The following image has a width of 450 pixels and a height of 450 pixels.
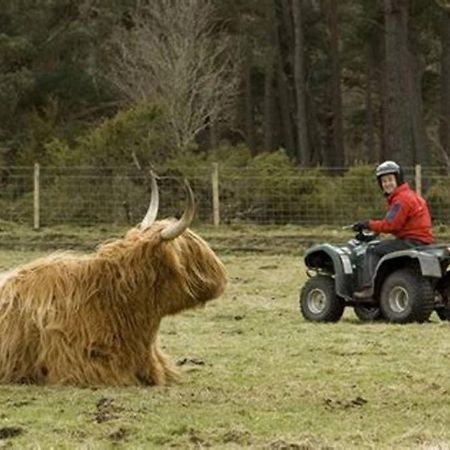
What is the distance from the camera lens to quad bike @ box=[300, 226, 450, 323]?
13.8 m

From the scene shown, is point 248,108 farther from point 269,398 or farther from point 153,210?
point 269,398

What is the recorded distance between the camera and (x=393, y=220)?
13.8m

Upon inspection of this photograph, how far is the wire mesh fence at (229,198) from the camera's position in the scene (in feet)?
98.1

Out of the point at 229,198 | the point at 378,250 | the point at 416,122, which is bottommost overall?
the point at 378,250

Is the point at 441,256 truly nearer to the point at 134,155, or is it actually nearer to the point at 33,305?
the point at 33,305

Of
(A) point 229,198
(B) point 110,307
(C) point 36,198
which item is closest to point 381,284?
(B) point 110,307

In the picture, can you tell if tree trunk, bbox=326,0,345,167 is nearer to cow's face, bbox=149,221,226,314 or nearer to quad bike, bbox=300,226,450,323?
quad bike, bbox=300,226,450,323

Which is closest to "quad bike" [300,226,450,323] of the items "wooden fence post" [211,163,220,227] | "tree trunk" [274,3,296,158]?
"wooden fence post" [211,163,220,227]

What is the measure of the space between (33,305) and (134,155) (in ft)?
75.0

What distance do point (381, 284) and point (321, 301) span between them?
0.80 meters

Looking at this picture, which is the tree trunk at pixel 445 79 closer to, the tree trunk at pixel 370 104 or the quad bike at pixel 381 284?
the tree trunk at pixel 370 104

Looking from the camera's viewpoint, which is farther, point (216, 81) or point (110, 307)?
point (216, 81)

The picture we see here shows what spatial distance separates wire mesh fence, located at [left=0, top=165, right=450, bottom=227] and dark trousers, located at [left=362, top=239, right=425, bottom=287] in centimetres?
1528

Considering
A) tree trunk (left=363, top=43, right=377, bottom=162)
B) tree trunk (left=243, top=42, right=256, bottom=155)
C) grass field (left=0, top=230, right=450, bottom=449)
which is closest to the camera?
grass field (left=0, top=230, right=450, bottom=449)
